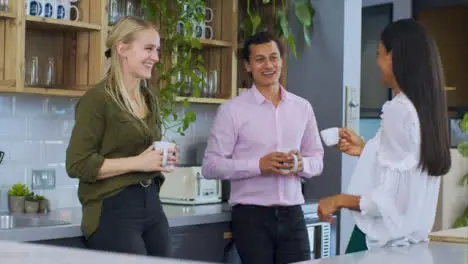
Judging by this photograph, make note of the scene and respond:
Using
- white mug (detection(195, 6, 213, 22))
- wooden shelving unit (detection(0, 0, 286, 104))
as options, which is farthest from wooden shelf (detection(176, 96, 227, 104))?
white mug (detection(195, 6, 213, 22))

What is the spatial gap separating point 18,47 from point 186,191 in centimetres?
115

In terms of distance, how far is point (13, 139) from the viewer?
3756mm

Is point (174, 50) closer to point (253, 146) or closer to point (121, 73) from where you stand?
point (253, 146)

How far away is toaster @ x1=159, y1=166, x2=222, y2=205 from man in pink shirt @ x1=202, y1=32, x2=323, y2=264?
474 millimetres

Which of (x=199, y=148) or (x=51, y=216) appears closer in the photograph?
(x=51, y=216)

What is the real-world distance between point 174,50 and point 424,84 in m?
1.94

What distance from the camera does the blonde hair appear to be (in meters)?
2.90

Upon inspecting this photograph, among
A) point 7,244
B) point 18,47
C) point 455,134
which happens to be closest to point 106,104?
point 18,47

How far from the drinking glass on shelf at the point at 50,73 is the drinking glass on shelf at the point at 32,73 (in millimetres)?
60

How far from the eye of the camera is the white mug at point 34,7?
11.6 feet

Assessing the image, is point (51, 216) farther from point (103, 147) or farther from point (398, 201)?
point (398, 201)

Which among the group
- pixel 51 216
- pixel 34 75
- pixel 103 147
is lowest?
pixel 51 216

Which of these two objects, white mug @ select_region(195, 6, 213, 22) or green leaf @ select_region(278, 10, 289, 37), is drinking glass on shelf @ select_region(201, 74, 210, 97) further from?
green leaf @ select_region(278, 10, 289, 37)

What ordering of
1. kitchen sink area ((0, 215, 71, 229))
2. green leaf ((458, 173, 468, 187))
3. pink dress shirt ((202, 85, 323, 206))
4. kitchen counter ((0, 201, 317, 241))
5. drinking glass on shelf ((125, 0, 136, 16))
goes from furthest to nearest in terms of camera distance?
green leaf ((458, 173, 468, 187)), drinking glass on shelf ((125, 0, 136, 16)), pink dress shirt ((202, 85, 323, 206)), kitchen sink area ((0, 215, 71, 229)), kitchen counter ((0, 201, 317, 241))
